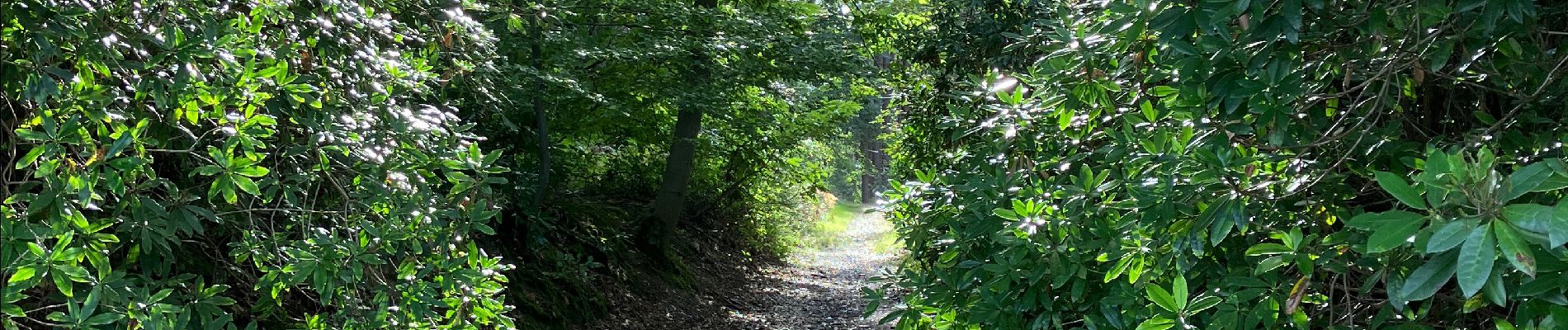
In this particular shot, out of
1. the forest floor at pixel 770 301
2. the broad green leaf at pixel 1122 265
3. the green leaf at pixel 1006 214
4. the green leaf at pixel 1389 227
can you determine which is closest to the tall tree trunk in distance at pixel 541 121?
the forest floor at pixel 770 301

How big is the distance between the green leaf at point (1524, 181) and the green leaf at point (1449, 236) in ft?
0.21

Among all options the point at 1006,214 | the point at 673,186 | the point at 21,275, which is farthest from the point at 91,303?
the point at 673,186

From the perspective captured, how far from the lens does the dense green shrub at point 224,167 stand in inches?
77.7

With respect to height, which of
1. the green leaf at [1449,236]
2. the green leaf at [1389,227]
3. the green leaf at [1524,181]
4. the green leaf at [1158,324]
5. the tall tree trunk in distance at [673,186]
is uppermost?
the green leaf at [1524,181]

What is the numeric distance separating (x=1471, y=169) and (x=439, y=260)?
2.40 metres

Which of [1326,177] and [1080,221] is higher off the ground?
[1326,177]

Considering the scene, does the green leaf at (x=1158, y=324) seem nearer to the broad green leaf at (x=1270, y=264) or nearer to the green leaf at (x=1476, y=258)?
the broad green leaf at (x=1270, y=264)

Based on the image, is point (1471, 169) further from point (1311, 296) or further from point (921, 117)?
point (921, 117)

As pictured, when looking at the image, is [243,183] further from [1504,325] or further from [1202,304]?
[1504,325]

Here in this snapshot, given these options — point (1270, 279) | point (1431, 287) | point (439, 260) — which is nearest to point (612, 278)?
point (439, 260)

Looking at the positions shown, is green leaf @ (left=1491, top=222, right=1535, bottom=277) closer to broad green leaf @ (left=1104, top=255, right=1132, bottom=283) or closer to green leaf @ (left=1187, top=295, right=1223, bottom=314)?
green leaf @ (left=1187, top=295, right=1223, bottom=314)

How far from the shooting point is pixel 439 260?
2775 millimetres

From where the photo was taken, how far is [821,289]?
43.3 ft

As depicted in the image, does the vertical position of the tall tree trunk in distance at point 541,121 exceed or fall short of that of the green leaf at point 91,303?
it falls short
